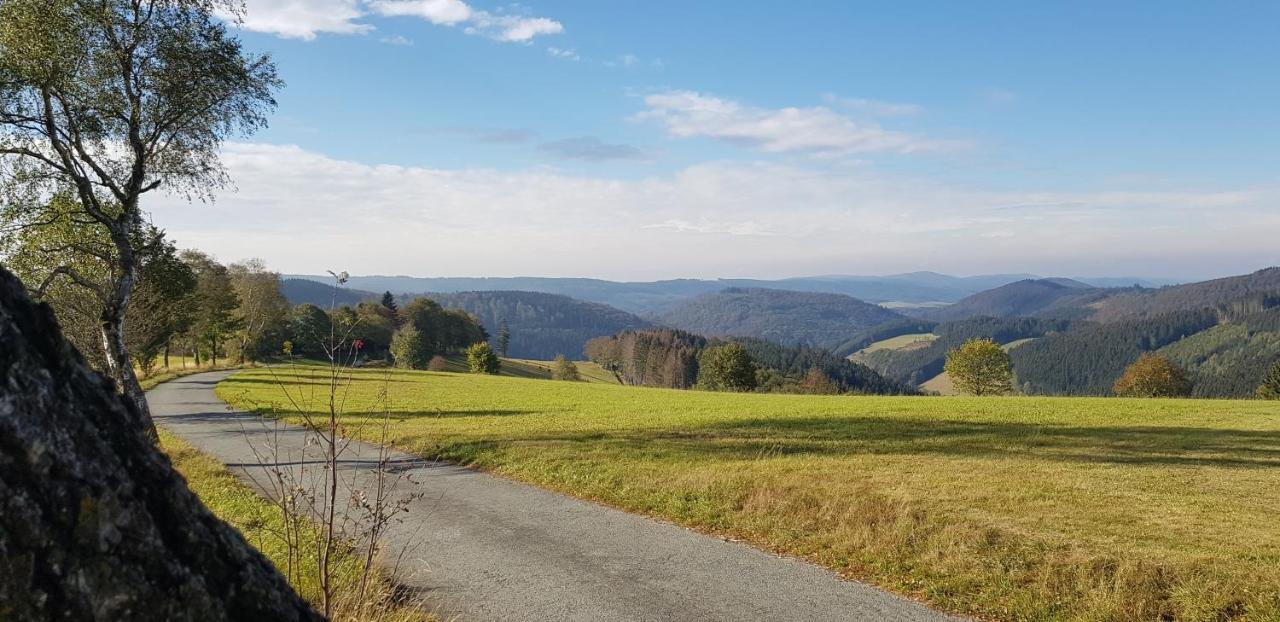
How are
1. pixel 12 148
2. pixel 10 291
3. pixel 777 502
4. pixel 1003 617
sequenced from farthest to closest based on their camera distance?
pixel 12 148
pixel 777 502
pixel 1003 617
pixel 10 291

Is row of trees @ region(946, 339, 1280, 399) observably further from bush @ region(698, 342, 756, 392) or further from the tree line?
bush @ region(698, 342, 756, 392)

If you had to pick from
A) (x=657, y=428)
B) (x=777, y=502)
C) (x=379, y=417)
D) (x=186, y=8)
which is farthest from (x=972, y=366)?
(x=186, y=8)

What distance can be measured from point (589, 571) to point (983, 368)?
229ft

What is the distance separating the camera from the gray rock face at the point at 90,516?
2.42 m

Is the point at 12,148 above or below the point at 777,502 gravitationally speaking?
above

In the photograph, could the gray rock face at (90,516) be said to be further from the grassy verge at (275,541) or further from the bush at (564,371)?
the bush at (564,371)

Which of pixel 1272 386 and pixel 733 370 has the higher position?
pixel 733 370

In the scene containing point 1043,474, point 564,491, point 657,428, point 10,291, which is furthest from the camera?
point 657,428

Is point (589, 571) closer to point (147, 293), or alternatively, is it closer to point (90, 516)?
point (90, 516)

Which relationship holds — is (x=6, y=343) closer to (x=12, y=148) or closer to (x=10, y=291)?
(x=10, y=291)

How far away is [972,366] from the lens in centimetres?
6869

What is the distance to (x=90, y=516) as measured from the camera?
2592mm

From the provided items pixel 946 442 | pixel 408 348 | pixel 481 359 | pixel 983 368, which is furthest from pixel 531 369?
pixel 946 442

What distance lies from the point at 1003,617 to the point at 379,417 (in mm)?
25749
